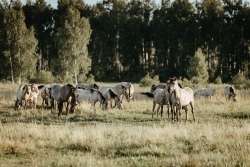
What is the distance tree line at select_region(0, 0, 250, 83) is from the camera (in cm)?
5244

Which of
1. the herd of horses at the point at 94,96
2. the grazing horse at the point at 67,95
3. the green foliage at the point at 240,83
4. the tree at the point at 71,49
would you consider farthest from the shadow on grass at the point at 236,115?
the tree at the point at 71,49

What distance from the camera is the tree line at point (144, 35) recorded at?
5244 cm

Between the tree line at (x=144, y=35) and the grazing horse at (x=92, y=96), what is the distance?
25.6m

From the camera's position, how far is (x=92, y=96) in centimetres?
2022

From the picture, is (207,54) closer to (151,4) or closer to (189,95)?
(151,4)

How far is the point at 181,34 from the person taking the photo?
55.6 metres

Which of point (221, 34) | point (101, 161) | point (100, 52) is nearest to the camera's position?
point (101, 161)

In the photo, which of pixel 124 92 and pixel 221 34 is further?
pixel 221 34

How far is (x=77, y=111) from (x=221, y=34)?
40700 mm

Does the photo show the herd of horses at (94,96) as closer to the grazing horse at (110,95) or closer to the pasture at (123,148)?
the grazing horse at (110,95)

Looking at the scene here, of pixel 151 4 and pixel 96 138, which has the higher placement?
pixel 151 4

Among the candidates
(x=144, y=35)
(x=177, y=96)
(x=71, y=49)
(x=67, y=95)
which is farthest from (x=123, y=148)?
(x=144, y=35)

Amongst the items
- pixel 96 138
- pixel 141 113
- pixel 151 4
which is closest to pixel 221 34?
pixel 151 4

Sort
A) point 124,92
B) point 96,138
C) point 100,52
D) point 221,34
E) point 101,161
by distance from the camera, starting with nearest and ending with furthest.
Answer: point 101,161 → point 96,138 → point 124,92 → point 221,34 → point 100,52
